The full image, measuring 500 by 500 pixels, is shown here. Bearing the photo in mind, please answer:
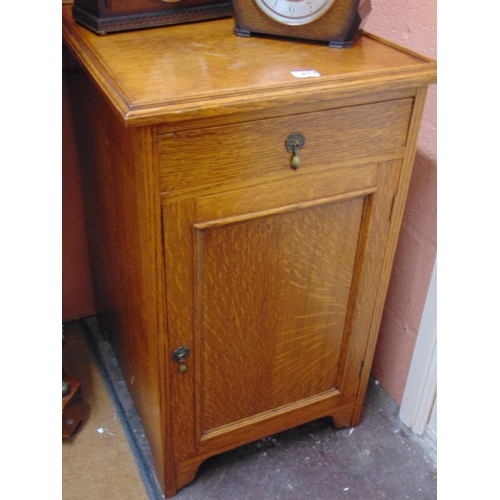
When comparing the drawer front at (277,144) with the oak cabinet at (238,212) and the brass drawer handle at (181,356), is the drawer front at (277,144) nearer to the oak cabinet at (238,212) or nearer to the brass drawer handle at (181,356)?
the oak cabinet at (238,212)

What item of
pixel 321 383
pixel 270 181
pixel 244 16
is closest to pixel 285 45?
pixel 244 16

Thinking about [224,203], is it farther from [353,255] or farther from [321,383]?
[321,383]

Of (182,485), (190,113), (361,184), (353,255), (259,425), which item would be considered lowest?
(182,485)

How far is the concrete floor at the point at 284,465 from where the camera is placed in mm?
1361

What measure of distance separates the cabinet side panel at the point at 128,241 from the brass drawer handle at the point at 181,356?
0.03 meters

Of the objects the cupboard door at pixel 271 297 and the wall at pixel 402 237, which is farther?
the wall at pixel 402 237

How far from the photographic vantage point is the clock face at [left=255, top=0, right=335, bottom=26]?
108 centimetres

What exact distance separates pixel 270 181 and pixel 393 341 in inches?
27.6

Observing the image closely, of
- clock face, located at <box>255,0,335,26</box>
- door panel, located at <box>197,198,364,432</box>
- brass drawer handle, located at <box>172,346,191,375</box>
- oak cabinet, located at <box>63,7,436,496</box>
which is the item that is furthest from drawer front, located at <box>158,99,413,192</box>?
brass drawer handle, located at <box>172,346,191,375</box>

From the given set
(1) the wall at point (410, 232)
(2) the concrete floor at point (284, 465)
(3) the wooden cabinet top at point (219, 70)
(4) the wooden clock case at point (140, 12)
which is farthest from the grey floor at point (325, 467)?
(4) the wooden clock case at point (140, 12)

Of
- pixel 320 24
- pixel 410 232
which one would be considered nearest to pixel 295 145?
pixel 320 24

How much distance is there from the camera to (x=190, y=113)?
87cm

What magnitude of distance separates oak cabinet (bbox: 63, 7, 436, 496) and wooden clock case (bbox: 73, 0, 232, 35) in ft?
0.08

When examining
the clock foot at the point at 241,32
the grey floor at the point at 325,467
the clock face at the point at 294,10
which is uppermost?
the clock face at the point at 294,10
